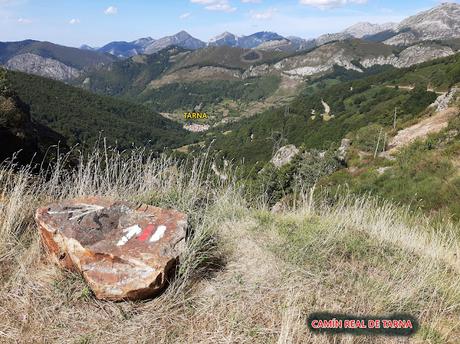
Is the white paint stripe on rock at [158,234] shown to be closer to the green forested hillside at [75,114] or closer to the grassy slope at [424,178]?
the grassy slope at [424,178]

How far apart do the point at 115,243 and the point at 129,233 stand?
0.20m

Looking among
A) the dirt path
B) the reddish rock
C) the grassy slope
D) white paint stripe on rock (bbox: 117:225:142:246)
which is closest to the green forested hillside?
the dirt path

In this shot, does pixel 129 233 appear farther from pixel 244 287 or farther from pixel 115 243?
pixel 244 287

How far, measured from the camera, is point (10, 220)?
3.98 m

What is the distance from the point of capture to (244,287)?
340cm

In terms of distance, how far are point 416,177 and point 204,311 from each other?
16.6 meters

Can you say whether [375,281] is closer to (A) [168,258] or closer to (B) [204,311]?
(B) [204,311]

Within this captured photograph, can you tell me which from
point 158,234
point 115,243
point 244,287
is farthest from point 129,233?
point 244,287

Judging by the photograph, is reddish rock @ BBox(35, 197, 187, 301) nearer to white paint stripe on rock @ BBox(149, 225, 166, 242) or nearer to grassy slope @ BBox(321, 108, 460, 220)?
white paint stripe on rock @ BBox(149, 225, 166, 242)

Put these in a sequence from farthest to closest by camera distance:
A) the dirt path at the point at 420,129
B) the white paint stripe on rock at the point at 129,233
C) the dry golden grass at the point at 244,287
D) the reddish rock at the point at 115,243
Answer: the dirt path at the point at 420,129 → the white paint stripe on rock at the point at 129,233 → the reddish rock at the point at 115,243 → the dry golden grass at the point at 244,287

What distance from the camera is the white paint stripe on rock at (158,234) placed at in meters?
3.65

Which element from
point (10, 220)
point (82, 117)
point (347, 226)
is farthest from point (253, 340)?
point (82, 117)

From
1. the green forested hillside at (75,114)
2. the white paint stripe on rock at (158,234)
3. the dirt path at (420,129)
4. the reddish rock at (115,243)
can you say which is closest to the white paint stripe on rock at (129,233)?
the reddish rock at (115,243)

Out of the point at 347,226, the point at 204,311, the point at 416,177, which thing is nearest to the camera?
the point at 204,311
